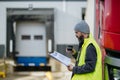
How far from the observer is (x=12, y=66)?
66.1 feet

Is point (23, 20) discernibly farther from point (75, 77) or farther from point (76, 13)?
point (75, 77)

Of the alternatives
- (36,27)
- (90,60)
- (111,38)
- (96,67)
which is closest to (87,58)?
(90,60)

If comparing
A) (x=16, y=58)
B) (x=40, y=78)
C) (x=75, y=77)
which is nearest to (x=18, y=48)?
(x=16, y=58)

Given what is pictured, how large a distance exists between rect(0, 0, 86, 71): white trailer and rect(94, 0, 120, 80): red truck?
1442 cm

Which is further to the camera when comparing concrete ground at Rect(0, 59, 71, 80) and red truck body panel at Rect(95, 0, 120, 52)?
concrete ground at Rect(0, 59, 71, 80)

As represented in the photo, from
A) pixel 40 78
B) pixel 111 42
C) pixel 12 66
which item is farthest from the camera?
pixel 12 66

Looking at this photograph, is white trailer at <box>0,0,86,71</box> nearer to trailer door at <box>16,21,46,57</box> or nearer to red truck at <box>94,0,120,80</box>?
trailer door at <box>16,21,46,57</box>

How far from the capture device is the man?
577cm

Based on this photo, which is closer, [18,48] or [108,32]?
[108,32]

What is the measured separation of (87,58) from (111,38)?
544 mm

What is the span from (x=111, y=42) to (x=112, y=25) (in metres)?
0.21

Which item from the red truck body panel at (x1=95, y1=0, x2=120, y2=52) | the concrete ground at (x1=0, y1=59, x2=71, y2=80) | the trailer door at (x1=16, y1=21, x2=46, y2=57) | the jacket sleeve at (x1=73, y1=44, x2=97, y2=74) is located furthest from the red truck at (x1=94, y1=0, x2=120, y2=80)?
the trailer door at (x1=16, y1=21, x2=46, y2=57)

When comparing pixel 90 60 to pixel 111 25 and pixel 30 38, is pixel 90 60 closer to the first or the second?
pixel 111 25

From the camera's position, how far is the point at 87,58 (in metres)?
5.79
